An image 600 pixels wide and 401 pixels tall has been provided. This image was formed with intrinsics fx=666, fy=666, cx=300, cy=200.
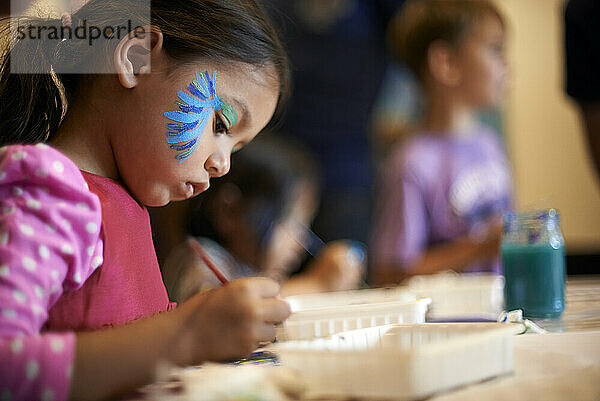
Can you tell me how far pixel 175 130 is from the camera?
68 centimetres

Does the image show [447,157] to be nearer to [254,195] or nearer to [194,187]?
[254,195]

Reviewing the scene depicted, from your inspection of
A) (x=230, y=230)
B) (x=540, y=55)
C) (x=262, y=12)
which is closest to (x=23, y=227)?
(x=262, y=12)

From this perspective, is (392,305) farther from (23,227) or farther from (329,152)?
(329,152)

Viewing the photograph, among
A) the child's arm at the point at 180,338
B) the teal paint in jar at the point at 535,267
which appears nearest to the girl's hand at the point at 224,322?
the child's arm at the point at 180,338

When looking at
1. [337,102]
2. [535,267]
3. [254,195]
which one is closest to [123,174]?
[535,267]

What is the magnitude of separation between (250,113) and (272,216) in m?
1.15

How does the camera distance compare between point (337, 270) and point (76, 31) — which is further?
point (337, 270)

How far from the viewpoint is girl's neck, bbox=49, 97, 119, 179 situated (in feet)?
2.25

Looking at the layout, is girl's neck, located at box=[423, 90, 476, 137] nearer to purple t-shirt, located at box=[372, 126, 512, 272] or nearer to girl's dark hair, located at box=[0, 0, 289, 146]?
purple t-shirt, located at box=[372, 126, 512, 272]

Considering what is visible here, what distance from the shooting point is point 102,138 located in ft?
2.27

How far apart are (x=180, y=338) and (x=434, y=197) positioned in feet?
4.84

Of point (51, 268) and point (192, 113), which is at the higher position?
point (192, 113)

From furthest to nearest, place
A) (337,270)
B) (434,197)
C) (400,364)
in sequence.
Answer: (434,197) → (337,270) → (400,364)

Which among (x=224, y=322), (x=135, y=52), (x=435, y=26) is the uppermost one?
(x=435, y=26)
